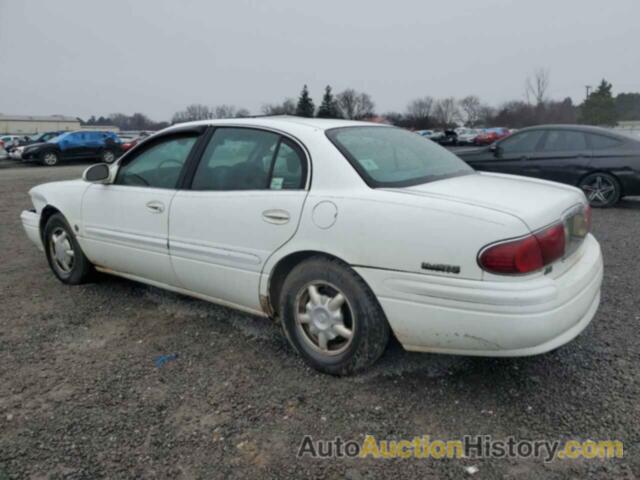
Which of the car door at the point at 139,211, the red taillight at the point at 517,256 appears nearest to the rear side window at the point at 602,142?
the red taillight at the point at 517,256

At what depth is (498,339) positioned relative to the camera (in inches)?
87.4

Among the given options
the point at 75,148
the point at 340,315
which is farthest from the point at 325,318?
the point at 75,148

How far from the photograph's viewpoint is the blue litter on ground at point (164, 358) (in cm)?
296

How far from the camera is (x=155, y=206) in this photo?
3.39 metres

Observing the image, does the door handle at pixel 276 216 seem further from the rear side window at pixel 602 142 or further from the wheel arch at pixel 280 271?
the rear side window at pixel 602 142

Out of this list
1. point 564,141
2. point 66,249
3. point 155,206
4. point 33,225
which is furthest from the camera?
point 564,141

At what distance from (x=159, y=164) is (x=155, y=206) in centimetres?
38

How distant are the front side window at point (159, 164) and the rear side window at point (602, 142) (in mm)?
6892

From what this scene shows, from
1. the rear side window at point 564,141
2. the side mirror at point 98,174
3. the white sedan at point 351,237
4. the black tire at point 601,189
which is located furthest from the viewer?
the rear side window at point 564,141

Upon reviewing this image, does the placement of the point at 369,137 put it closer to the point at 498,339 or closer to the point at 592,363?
the point at 498,339

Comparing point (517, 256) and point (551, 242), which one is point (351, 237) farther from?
point (551, 242)

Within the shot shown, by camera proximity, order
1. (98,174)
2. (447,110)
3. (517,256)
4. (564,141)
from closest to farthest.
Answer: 1. (517,256)
2. (98,174)
3. (564,141)
4. (447,110)

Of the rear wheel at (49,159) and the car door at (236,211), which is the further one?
the rear wheel at (49,159)

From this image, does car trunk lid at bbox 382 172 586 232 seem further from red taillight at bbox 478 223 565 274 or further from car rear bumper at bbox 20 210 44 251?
car rear bumper at bbox 20 210 44 251
